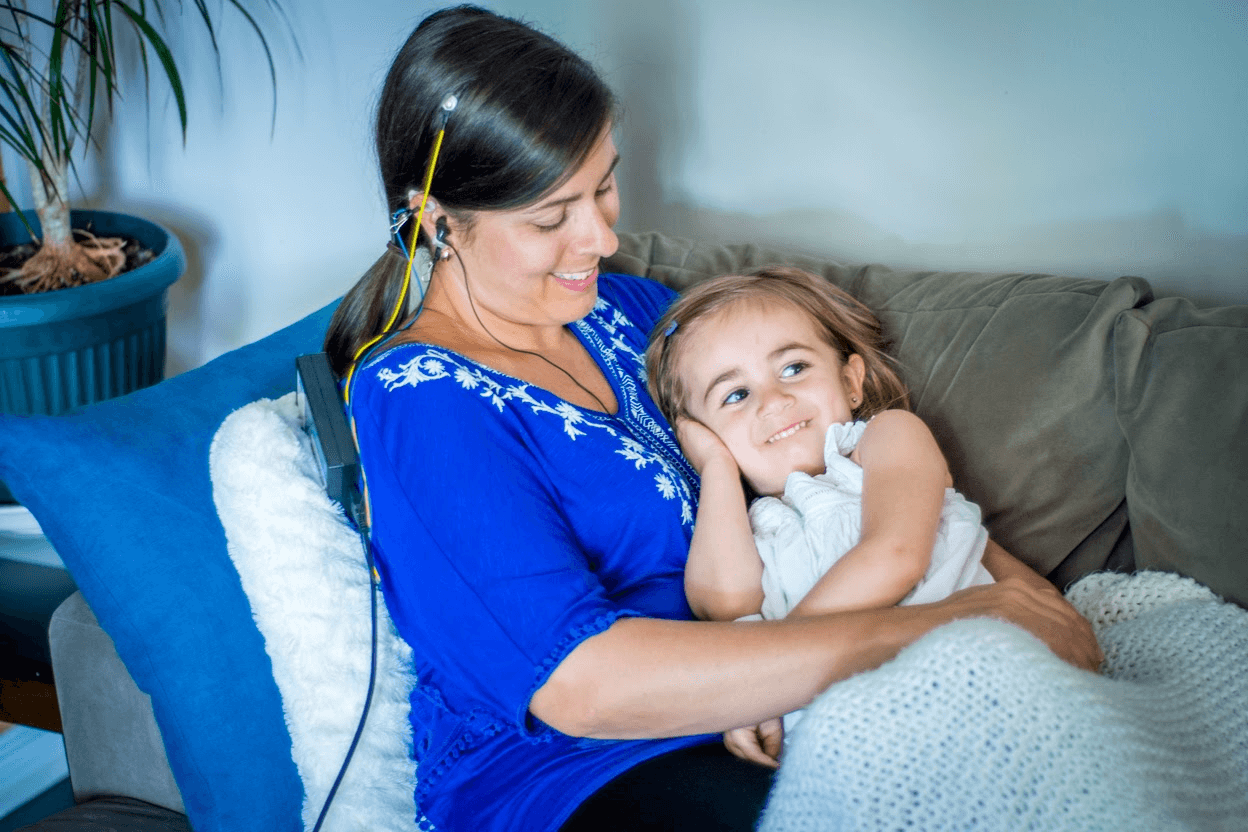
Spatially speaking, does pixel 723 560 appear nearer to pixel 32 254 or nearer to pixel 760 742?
pixel 760 742

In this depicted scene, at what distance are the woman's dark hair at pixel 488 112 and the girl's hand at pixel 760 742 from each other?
71 cm

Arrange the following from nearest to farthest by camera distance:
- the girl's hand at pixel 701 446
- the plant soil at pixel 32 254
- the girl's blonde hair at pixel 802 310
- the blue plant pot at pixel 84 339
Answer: the girl's hand at pixel 701 446, the girl's blonde hair at pixel 802 310, the blue plant pot at pixel 84 339, the plant soil at pixel 32 254

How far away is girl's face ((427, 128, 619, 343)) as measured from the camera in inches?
47.7

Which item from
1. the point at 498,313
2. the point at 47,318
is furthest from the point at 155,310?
the point at 498,313

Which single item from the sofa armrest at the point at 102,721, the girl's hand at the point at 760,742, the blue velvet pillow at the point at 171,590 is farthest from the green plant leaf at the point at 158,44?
the girl's hand at the point at 760,742

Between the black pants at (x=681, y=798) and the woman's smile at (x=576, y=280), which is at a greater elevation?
the woman's smile at (x=576, y=280)

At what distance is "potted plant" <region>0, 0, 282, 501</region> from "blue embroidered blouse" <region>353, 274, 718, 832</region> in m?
1.14

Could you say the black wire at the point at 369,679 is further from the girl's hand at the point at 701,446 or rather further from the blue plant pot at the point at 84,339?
the blue plant pot at the point at 84,339

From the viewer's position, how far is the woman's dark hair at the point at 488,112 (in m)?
1.14

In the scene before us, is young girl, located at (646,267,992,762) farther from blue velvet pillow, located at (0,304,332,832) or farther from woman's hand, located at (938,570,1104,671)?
blue velvet pillow, located at (0,304,332,832)

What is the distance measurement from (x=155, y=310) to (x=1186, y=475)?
2007mm

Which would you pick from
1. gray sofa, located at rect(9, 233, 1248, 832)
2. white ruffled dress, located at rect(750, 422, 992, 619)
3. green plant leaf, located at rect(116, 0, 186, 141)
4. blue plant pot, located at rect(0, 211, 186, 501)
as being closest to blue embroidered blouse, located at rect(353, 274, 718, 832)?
white ruffled dress, located at rect(750, 422, 992, 619)

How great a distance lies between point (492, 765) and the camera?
1107 mm

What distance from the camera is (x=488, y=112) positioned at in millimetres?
1138
